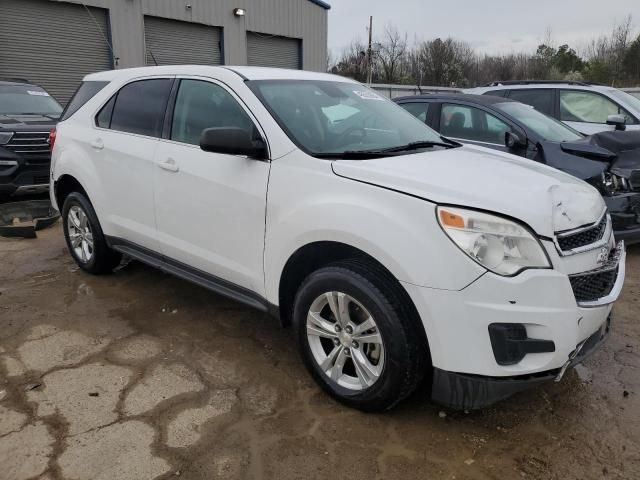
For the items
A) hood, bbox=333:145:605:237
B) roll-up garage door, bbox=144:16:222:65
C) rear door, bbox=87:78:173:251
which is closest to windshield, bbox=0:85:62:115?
rear door, bbox=87:78:173:251

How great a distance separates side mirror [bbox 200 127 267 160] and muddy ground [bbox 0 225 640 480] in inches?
52.1

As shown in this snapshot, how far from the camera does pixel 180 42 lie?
1609 cm

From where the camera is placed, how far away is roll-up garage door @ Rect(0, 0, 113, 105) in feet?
42.2

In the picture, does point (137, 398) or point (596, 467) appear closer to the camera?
point (596, 467)

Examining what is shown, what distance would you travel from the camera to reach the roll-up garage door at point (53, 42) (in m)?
Answer: 12.9

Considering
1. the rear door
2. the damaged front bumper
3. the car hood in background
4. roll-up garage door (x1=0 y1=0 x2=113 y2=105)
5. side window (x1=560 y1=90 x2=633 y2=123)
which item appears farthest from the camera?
roll-up garage door (x1=0 y1=0 x2=113 y2=105)

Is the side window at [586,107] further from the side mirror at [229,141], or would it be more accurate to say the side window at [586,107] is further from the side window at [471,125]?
the side mirror at [229,141]

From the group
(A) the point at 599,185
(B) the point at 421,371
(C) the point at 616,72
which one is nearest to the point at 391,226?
(B) the point at 421,371

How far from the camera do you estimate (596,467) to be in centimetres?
241

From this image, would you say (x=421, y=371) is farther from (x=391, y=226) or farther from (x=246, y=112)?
(x=246, y=112)

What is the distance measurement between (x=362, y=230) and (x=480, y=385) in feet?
2.88

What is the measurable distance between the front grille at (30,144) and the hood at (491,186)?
631 centimetres

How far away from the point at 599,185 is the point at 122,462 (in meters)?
4.72

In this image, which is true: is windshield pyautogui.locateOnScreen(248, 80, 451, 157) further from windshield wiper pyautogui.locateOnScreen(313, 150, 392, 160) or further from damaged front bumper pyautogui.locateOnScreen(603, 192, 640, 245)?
damaged front bumper pyautogui.locateOnScreen(603, 192, 640, 245)
